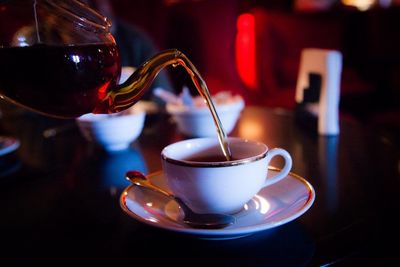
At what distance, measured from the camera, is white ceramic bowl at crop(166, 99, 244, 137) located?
41.1 inches

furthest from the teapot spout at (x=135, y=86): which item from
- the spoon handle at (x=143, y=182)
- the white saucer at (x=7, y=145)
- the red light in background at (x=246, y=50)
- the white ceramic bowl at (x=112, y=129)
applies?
the red light in background at (x=246, y=50)

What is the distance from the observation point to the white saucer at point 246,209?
501 mm

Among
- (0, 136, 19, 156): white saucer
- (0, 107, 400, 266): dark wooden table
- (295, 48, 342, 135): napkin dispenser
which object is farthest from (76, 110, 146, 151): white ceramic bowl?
(295, 48, 342, 135): napkin dispenser

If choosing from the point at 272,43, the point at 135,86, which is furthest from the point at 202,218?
the point at 272,43

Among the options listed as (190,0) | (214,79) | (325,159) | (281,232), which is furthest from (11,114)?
(190,0)

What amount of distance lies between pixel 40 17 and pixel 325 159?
61 centimetres

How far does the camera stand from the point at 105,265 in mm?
507

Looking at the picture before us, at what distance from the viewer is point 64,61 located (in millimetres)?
549

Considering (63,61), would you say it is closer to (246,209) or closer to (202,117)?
(246,209)

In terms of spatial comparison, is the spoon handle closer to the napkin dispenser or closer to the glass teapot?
the glass teapot

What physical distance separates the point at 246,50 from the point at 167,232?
2533mm

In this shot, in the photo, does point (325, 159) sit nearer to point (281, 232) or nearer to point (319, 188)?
point (319, 188)

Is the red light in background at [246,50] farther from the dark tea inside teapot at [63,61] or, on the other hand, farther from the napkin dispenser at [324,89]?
the dark tea inside teapot at [63,61]

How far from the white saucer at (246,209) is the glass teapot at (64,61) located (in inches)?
5.7
